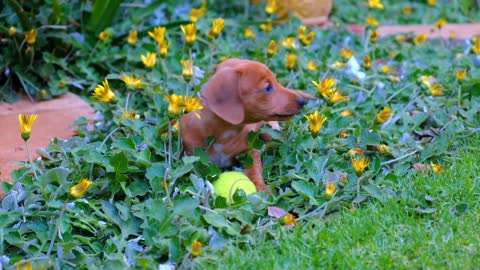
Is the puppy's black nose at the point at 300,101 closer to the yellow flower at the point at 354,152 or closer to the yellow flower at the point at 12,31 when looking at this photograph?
the yellow flower at the point at 354,152

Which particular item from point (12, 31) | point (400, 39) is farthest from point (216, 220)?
point (400, 39)

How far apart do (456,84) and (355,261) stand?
2.20 metres

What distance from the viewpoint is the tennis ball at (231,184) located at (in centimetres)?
359

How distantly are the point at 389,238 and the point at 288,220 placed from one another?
0.42 metres

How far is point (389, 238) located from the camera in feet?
10.5

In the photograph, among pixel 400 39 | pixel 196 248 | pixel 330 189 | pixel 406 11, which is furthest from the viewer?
pixel 406 11

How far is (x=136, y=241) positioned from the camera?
3244 mm

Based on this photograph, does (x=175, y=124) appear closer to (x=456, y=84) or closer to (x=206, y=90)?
(x=206, y=90)

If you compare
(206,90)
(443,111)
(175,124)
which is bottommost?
(443,111)

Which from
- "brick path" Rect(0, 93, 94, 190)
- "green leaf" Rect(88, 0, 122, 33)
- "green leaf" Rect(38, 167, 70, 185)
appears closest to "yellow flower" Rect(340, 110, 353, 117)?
"brick path" Rect(0, 93, 94, 190)

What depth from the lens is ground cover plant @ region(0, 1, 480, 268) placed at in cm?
323

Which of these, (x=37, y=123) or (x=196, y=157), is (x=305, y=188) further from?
(x=37, y=123)

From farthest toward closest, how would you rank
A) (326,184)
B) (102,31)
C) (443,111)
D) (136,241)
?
(102,31) < (443,111) < (326,184) < (136,241)

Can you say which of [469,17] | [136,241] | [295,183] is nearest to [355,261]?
[295,183]
